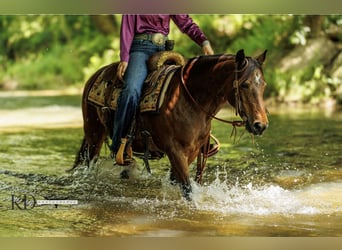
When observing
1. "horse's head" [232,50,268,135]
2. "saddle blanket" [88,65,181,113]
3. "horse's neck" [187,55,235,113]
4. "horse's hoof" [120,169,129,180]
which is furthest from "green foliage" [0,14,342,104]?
"horse's hoof" [120,169,129,180]

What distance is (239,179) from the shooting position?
5.09 metres

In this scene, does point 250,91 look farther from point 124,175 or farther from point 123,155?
point 124,175

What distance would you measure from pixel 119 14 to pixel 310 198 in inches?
71.7

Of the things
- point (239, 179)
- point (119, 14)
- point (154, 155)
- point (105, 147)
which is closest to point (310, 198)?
point (239, 179)

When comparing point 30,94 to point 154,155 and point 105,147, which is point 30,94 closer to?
point 105,147

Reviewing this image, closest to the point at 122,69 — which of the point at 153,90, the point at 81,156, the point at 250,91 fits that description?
the point at 153,90

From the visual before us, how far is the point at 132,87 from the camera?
185 inches

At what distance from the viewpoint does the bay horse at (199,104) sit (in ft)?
14.6

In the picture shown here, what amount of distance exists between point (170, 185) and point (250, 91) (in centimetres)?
90

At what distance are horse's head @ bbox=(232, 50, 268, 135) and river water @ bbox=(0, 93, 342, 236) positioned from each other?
0.89 feet

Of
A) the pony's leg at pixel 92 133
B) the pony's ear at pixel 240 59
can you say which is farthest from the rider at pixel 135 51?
the pony's ear at pixel 240 59

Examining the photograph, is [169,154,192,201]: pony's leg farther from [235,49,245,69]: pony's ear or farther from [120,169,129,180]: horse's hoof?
[235,49,245,69]: pony's ear

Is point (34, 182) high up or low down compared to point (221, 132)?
down

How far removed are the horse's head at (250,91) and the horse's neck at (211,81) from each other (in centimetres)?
7
